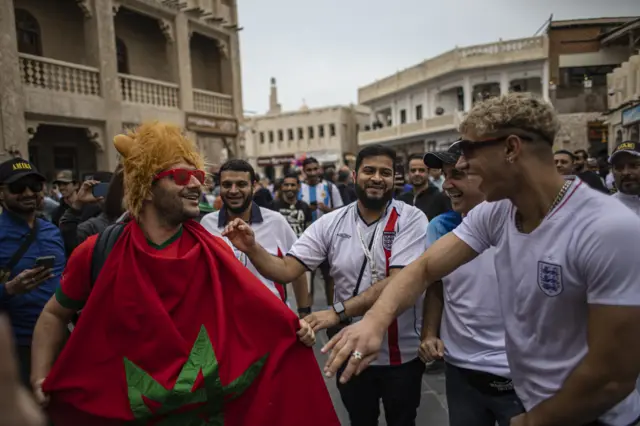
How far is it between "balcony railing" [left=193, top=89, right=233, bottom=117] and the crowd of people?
1323 cm

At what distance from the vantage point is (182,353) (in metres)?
1.97

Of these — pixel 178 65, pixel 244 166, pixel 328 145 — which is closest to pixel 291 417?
pixel 244 166

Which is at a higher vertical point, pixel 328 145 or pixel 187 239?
pixel 328 145

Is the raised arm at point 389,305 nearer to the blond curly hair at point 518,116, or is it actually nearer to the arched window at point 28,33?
the blond curly hair at point 518,116

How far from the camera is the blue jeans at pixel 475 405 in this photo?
7.43 ft

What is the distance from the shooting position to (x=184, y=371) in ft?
6.35

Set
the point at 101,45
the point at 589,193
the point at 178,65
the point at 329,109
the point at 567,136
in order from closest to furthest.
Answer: the point at 589,193
the point at 101,45
the point at 178,65
the point at 567,136
the point at 329,109

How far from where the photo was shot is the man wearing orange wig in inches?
76.6

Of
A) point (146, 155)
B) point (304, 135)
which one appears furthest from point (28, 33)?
point (304, 135)

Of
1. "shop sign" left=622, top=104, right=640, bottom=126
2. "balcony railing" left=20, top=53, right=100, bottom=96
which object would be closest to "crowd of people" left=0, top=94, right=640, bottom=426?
"balcony railing" left=20, top=53, right=100, bottom=96

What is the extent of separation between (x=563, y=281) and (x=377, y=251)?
137 centimetres

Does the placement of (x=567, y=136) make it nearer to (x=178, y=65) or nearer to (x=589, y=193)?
(x=178, y=65)

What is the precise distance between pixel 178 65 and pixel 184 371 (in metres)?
14.8

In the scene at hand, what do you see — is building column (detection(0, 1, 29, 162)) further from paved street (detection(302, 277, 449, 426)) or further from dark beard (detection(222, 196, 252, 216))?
paved street (detection(302, 277, 449, 426))
